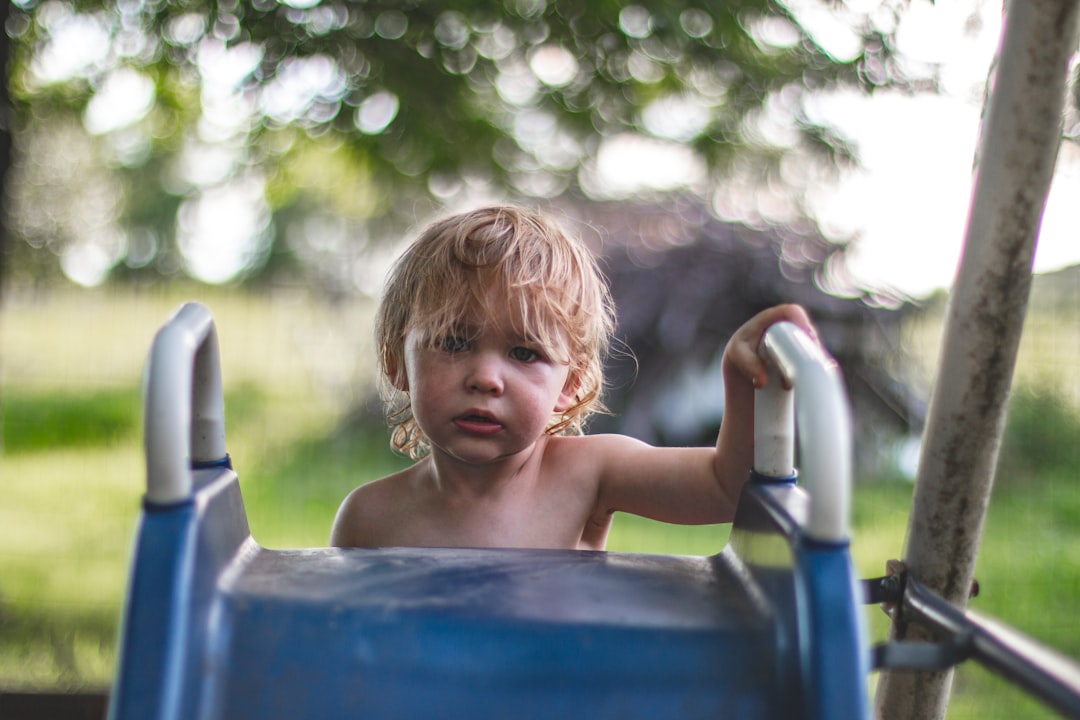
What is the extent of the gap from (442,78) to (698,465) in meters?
1.57

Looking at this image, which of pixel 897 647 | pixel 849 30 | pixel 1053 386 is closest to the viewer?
pixel 897 647

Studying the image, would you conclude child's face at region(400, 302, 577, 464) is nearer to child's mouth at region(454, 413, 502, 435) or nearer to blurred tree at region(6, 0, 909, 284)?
child's mouth at region(454, 413, 502, 435)

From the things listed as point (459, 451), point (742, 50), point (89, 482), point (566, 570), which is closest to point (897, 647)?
point (566, 570)

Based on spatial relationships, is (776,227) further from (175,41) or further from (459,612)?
(459,612)

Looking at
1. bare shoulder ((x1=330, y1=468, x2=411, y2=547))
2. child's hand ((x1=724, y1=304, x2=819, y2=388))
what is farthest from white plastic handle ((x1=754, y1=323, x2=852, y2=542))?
bare shoulder ((x1=330, y1=468, x2=411, y2=547))

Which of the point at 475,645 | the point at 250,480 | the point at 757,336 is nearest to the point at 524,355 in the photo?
the point at 757,336

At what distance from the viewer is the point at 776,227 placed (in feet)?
16.0

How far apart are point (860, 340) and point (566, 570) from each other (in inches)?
173

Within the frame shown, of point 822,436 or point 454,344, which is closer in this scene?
point 822,436

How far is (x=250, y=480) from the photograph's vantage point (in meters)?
4.69

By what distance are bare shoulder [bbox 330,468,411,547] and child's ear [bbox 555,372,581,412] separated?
0.28 metres

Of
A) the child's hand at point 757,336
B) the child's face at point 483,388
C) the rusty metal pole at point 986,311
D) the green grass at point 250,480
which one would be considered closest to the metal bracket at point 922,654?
the rusty metal pole at point 986,311

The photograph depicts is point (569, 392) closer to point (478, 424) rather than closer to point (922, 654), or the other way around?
point (478, 424)

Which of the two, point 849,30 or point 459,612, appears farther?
point 849,30
